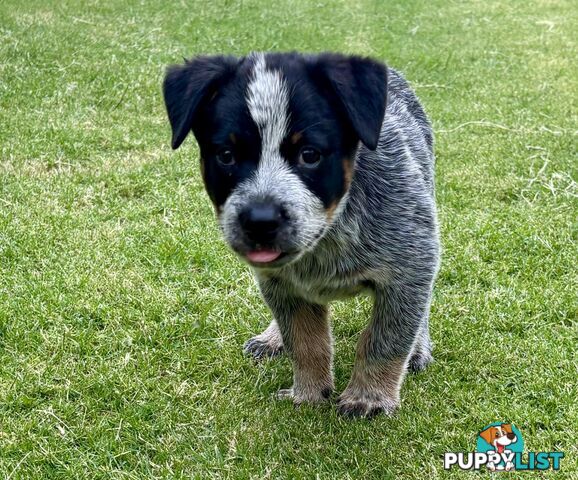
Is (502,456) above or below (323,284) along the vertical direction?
below

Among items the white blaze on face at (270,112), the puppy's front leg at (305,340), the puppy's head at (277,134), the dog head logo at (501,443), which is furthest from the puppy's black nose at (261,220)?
the dog head logo at (501,443)

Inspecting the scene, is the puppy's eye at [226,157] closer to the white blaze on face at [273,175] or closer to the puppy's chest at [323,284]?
the white blaze on face at [273,175]

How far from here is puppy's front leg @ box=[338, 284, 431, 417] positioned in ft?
12.8

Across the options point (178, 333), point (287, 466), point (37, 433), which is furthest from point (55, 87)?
point (287, 466)

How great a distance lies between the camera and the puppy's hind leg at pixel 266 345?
468cm

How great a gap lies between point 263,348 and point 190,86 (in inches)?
73.3

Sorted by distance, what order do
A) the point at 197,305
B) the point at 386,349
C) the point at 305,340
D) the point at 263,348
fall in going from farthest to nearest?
the point at 197,305 < the point at 263,348 < the point at 305,340 < the point at 386,349

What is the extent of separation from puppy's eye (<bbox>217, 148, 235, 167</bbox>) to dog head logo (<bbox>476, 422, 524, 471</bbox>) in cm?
188

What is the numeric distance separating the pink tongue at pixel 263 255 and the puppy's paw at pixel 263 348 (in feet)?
4.50

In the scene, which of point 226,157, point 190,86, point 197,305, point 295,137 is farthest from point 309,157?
point 197,305

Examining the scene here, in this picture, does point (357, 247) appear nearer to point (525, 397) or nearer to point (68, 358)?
point (525, 397)

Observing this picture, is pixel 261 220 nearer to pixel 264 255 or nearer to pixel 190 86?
pixel 264 255

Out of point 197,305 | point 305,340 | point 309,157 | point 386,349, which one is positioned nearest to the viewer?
point 309,157

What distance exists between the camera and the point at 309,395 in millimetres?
4207
